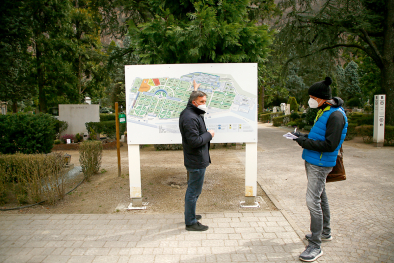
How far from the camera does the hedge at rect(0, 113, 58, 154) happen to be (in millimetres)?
6613

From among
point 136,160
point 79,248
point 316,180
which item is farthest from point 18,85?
point 316,180

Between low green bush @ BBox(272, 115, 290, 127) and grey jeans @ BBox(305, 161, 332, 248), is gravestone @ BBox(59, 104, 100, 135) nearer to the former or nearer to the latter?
grey jeans @ BBox(305, 161, 332, 248)

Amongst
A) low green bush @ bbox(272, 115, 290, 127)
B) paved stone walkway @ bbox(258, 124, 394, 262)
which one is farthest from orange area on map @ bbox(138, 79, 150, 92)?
low green bush @ bbox(272, 115, 290, 127)

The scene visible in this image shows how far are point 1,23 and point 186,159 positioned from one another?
905 cm

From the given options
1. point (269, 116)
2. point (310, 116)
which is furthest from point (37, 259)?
point (269, 116)

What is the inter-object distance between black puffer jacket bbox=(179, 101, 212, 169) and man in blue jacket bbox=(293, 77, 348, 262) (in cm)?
117

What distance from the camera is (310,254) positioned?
3.04 meters

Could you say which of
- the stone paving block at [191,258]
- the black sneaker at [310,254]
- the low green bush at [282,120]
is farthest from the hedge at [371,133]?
the low green bush at [282,120]

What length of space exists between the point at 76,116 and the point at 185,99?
1149 centimetres

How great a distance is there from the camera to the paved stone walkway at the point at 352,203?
10.8 ft

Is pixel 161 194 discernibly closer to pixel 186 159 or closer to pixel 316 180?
pixel 186 159

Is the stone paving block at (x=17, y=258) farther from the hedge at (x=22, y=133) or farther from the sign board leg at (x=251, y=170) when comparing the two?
the hedge at (x=22, y=133)

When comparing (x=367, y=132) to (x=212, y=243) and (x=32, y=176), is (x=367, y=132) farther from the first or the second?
(x=32, y=176)

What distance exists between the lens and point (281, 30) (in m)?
15.5
